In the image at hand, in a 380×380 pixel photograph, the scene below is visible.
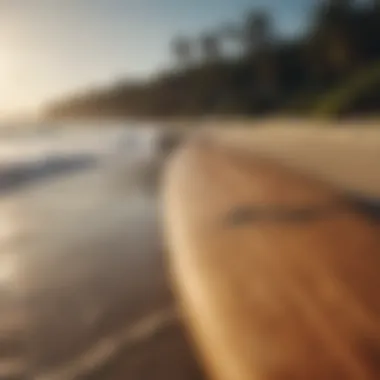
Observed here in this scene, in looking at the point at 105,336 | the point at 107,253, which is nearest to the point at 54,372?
the point at 105,336

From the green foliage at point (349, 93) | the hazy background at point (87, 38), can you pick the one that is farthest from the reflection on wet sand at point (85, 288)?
the green foliage at point (349, 93)

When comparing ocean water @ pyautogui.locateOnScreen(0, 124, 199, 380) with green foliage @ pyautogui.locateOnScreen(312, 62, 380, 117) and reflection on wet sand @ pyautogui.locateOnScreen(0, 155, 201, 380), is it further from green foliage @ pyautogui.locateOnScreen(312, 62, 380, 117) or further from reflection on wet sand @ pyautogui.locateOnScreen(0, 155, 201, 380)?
green foliage @ pyautogui.locateOnScreen(312, 62, 380, 117)

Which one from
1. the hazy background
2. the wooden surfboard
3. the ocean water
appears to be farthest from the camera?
the hazy background

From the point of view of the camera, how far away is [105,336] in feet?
1.59

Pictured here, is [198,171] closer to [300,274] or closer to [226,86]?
[226,86]

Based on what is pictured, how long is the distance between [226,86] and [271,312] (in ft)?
1.02

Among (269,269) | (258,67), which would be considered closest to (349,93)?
(258,67)

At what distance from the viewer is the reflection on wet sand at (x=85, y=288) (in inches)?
18.0

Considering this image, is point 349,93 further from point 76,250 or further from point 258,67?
point 76,250

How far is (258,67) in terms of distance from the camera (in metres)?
0.63

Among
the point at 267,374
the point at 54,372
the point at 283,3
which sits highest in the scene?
the point at 283,3

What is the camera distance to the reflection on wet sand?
46 centimetres

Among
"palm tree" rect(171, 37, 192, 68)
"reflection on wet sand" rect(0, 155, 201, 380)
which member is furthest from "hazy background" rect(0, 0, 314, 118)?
"reflection on wet sand" rect(0, 155, 201, 380)

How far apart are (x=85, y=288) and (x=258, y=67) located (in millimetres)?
290
